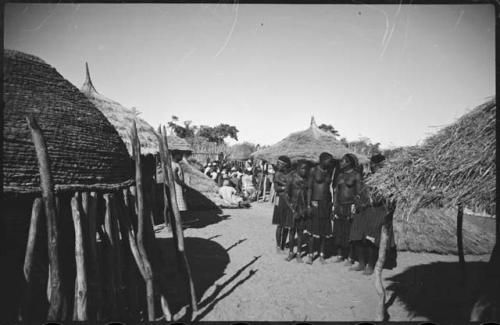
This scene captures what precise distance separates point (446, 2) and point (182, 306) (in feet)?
18.4

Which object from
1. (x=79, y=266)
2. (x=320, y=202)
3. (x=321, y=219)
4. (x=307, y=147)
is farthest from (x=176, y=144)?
(x=79, y=266)

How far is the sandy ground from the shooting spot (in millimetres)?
4219

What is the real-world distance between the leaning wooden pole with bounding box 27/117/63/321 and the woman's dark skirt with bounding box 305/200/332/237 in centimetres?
478

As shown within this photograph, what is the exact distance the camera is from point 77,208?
3270mm

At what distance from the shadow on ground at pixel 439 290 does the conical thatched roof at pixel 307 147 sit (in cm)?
810

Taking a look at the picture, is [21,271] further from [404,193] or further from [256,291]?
[404,193]

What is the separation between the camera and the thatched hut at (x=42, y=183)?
121 inches

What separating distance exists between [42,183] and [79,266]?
1041 mm

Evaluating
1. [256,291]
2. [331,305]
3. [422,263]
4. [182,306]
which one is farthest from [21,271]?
[422,263]

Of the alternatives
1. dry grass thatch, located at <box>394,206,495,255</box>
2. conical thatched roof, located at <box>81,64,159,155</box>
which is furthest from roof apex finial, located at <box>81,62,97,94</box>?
dry grass thatch, located at <box>394,206,495,255</box>

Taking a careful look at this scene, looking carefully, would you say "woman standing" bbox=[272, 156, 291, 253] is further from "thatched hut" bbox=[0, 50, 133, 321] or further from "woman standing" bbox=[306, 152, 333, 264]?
"thatched hut" bbox=[0, 50, 133, 321]

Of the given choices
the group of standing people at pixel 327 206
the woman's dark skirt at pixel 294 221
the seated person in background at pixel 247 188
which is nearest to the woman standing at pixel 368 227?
the group of standing people at pixel 327 206

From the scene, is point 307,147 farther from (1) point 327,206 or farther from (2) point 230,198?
(1) point 327,206

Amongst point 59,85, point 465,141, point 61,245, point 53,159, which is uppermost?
point 59,85
